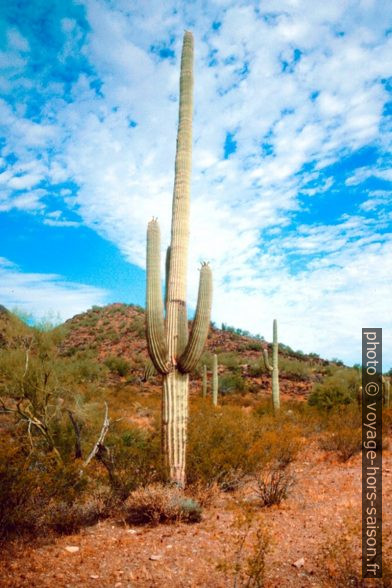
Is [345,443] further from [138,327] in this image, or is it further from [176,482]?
[138,327]

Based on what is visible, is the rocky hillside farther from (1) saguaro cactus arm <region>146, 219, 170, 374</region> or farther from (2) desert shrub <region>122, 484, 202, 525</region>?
(2) desert shrub <region>122, 484, 202, 525</region>

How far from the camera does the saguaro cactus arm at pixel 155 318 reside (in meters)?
7.76

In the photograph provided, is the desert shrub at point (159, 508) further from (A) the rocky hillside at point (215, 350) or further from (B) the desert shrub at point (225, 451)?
(A) the rocky hillside at point (215, 350)

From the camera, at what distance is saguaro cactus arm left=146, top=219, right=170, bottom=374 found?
25.5 feet

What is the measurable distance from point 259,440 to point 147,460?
2.64m

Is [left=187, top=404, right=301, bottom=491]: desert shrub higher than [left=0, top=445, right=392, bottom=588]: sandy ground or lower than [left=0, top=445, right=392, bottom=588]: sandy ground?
higher

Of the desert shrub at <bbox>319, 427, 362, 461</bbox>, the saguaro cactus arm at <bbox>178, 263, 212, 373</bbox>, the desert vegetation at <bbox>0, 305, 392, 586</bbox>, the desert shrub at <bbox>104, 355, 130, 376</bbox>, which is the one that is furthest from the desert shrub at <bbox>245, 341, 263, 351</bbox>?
the saguaro cactus arm at <bbox>178, 263, 212, 373</bbox>

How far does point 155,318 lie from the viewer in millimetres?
7793

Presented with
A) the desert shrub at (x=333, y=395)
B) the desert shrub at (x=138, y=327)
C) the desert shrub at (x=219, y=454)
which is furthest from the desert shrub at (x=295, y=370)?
the desert shrub at (x=219, y=454)

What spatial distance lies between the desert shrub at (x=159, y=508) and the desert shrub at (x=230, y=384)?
19966mm

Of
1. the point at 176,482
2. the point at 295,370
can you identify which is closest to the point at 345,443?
the point at 176,482

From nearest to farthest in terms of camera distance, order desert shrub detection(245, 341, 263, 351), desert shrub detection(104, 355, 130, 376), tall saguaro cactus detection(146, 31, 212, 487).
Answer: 1. tall saguaro cactus detection(146, 31, 212, 487)
2. desert shrub detection(104, 355, 130, 376)
3. desert shrub detection(245, 341, 263, 351)

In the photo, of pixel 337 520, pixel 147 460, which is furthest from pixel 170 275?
pixel 337 520

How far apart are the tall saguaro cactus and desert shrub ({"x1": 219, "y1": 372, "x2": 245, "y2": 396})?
1907 centimetres
